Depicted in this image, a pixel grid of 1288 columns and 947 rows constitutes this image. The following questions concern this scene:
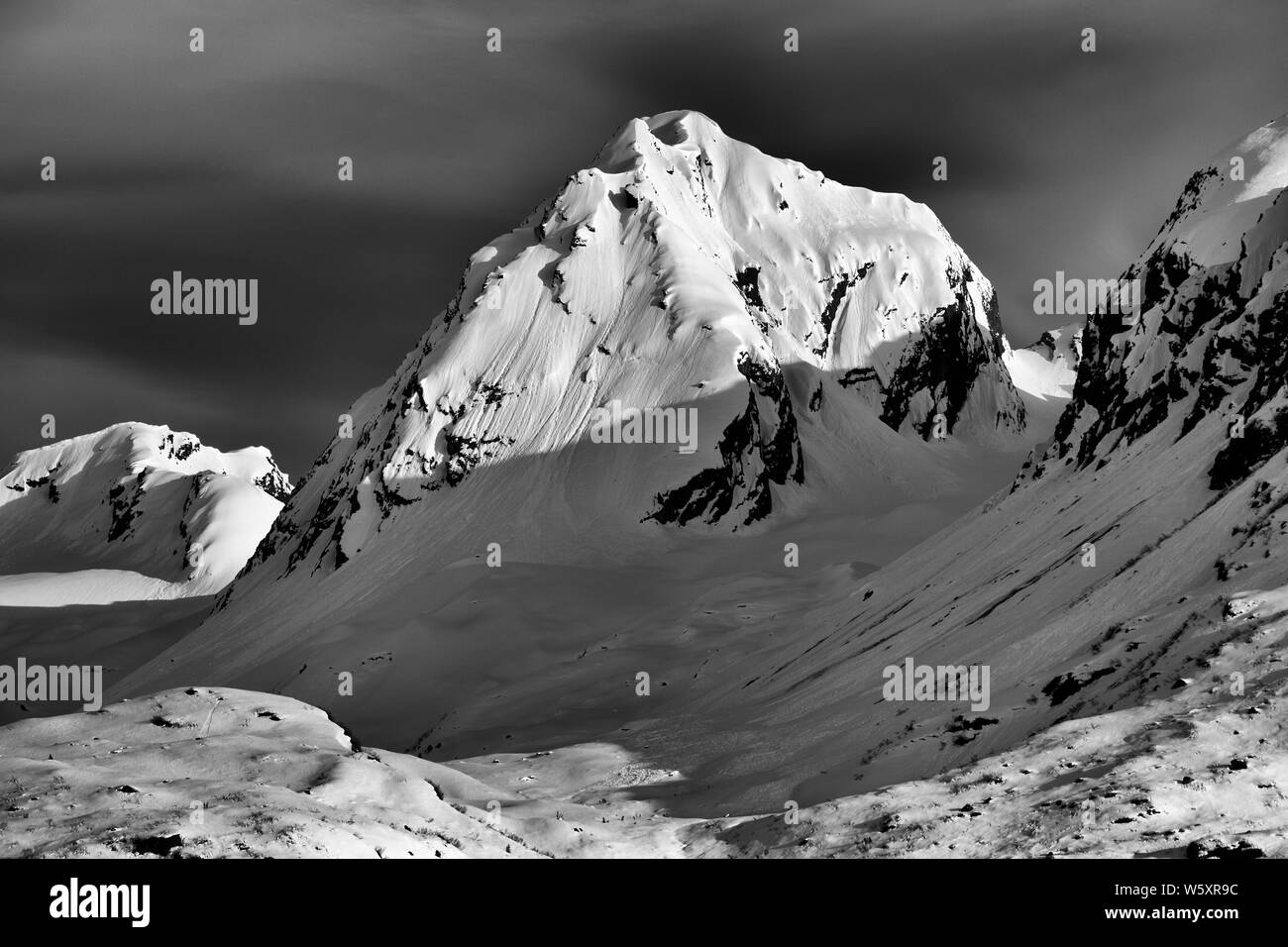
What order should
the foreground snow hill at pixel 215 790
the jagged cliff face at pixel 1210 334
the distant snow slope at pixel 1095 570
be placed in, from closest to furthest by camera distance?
the foreground snow hill at pixel 215 790 → the distant snow slope at pixel 1095 570 → the jagged cliff face at pixel 1210 334

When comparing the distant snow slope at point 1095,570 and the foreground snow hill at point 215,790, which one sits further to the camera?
the distant snow slope at point 1095,570

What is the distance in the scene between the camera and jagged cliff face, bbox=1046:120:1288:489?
305 feet

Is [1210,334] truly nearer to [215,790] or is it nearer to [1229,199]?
[1229,199]

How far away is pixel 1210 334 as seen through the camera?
11250 cm

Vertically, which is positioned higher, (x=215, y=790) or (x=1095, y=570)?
(x=1095, y=570)

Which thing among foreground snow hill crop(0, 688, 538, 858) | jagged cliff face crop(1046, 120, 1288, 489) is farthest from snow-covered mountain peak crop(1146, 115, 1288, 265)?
foreground snow hill crop(0, 688, 538, 858)

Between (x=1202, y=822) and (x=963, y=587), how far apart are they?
58.1 meters

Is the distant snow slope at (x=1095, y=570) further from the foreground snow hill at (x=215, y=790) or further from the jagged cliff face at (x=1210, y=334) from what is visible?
the foreground snow hill at (x=215, y=790)

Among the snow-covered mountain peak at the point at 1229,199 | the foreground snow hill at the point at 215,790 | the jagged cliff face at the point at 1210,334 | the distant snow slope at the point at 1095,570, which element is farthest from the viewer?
the snow-covered mountain peak at the point at 1229,199

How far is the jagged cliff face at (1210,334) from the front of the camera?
305 feet

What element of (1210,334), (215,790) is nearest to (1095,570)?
(1210,334)

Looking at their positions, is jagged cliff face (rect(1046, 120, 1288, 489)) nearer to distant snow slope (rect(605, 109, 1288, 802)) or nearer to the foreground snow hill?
distant snow slope (rect(605, 109, 1288, 802))

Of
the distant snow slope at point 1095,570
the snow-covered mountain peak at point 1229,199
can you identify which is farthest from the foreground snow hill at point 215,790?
the snow-covered mountain peak at point 1229,199

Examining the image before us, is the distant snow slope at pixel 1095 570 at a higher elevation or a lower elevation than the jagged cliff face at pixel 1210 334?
lower
